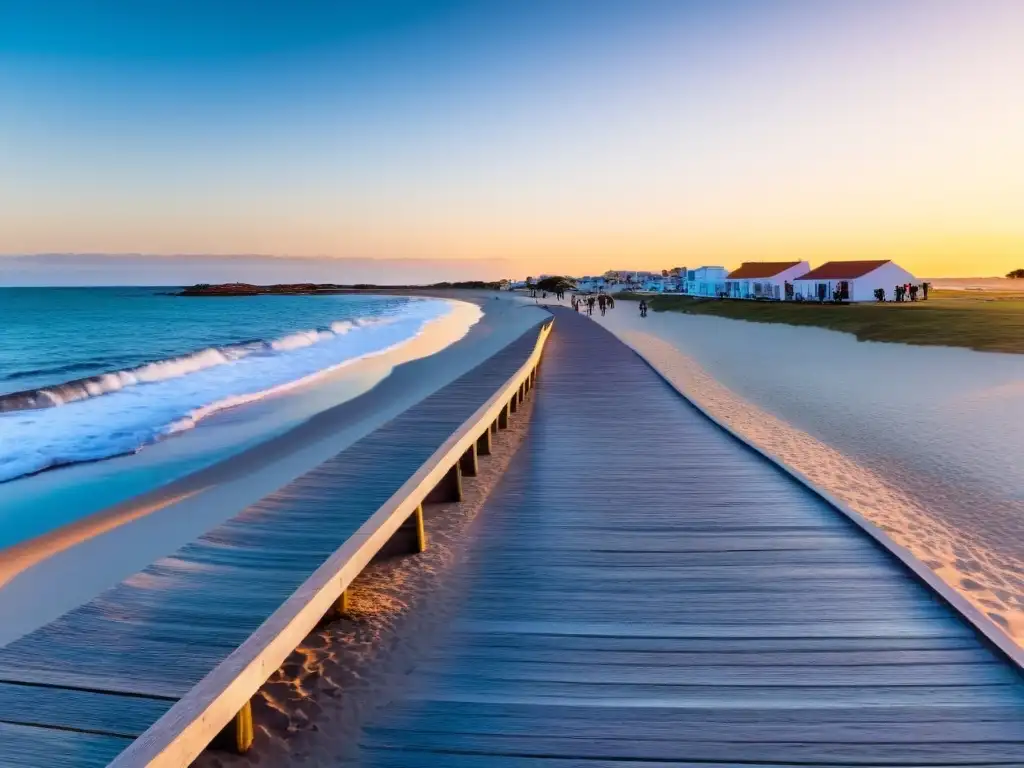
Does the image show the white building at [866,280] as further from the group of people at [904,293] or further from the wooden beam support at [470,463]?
the wooden beam support at [470,463]

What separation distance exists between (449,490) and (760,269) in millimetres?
61978

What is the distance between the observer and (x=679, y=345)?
28.2 metres

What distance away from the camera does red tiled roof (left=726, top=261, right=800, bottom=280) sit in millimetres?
59369

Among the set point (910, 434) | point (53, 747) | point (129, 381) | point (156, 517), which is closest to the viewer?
point (53, 747)

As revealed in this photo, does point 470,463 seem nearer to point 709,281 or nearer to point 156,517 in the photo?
point 156,517

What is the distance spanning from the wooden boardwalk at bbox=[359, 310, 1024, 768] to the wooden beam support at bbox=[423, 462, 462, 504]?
435mm

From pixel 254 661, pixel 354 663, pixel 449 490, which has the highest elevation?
pixel 254 661

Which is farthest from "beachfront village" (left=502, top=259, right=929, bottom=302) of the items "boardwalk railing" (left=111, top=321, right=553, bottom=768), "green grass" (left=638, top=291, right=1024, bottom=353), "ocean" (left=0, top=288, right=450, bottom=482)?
"boardwalk railing" (left=111, top=321, right=553, bottom=768)

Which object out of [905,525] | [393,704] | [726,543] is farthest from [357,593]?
[905,525]

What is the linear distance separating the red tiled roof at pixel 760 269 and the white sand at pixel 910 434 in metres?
37.4

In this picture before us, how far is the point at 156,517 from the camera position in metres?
7.70

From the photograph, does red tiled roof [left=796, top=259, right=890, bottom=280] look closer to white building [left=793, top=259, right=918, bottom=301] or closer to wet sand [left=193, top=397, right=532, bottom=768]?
white building [left=793, top=259, right=918, bottom=301]

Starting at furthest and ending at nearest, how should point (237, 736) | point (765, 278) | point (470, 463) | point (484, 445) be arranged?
point (765, 278)
point (484, 445)
point (470, 463)
point (237, 736)

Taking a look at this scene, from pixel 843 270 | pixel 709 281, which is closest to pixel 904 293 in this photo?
pixel 843 270
